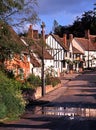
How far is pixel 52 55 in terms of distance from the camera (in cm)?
8656

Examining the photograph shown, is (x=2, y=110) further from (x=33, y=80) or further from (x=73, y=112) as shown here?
(x=33, y=80)

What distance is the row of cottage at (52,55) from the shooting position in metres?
30.0

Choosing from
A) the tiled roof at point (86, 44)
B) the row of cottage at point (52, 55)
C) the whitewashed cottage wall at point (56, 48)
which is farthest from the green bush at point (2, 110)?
the tiled roof at point (86, 44)

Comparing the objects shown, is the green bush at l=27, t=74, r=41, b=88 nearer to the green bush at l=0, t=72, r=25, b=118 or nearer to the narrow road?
the narrow road

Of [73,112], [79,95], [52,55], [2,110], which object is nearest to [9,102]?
[2,110]

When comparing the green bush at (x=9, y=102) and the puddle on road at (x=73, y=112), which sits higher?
the green bush at (x=9, y=102)

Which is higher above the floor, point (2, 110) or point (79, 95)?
point (2, 110)

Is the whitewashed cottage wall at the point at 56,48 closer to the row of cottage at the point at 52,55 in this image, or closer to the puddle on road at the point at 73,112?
the row of cottage at the point at 52,55

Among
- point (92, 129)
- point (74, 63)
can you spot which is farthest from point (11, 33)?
point (74, 63)

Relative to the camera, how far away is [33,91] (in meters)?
40.1

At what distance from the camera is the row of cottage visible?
98.6 ft

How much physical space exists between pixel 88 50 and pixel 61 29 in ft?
97.4

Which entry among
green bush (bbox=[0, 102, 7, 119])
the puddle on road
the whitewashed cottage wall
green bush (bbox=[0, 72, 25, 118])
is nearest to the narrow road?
the puddle on road

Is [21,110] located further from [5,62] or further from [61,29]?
[61,29]
